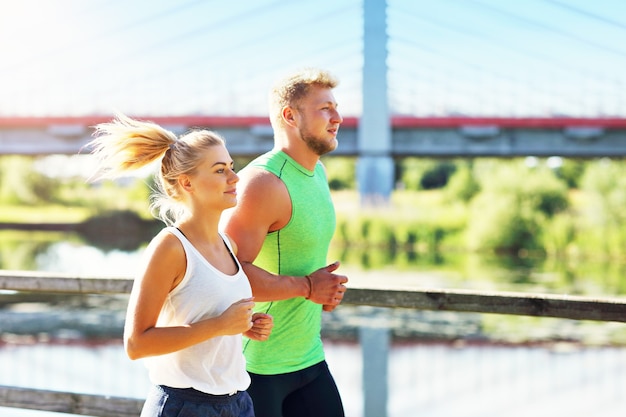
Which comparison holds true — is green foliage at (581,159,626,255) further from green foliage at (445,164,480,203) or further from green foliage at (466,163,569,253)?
green foliage at (445,164,480,203)

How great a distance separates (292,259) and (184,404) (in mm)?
505

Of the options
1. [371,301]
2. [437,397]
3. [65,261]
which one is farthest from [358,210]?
[371,301]

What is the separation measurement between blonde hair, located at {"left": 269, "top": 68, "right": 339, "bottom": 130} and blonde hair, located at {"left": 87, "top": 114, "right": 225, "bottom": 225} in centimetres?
33

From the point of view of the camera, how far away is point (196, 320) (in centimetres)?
172

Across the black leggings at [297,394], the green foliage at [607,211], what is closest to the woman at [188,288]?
the black leggings at [297,394]

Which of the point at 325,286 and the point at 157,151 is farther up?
the point at 157,151

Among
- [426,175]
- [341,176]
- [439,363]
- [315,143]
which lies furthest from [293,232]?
[341,176]

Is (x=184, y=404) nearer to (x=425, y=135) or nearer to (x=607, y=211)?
(x=425, y=135)

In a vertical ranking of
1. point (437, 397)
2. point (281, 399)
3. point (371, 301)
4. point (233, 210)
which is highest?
point (233, 210)

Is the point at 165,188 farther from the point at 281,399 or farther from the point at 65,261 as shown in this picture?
the point at 65,261

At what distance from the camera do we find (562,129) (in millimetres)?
22516

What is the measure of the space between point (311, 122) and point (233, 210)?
30cm

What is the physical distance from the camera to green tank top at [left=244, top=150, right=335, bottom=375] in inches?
81.9

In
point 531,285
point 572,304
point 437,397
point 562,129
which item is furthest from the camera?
point 562,129
